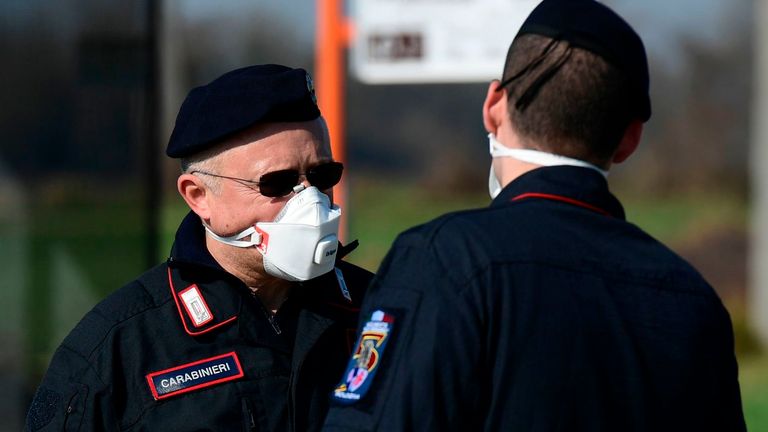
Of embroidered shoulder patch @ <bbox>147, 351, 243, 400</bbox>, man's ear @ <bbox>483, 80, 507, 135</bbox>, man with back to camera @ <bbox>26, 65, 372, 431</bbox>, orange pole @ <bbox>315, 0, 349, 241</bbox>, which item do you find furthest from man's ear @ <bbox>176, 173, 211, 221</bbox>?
orange pole @ <bbox>315, 0, 349, 241</bbox>

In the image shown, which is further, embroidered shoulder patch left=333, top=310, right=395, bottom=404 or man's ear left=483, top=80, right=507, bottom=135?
man's ear left=483, top=80, right=507, bottom=135

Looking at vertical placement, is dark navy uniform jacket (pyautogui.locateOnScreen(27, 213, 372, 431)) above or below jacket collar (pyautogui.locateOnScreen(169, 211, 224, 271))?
below

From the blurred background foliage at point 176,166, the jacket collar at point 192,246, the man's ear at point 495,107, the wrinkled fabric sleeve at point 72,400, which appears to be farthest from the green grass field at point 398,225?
the man's ear at point 495,107

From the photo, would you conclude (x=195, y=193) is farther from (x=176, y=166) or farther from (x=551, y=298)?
(x=176, y=166)

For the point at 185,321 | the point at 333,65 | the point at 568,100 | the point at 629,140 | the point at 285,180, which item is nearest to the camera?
the point at 568,100

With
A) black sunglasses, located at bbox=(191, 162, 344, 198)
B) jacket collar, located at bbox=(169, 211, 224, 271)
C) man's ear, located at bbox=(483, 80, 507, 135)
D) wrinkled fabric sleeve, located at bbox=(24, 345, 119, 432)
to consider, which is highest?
man's ear, located at bbox=(483, 80, 507, 135)

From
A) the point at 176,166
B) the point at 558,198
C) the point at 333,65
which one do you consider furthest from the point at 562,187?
the point at 176,166

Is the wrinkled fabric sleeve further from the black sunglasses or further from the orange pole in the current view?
the orange pole

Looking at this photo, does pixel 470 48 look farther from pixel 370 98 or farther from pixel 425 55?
pixel 370 98

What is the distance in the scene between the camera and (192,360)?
2.44 m

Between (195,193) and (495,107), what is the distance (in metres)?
0.93

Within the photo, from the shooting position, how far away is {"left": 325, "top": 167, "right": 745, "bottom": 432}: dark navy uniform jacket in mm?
1728

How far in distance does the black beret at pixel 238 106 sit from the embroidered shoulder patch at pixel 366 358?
84cm

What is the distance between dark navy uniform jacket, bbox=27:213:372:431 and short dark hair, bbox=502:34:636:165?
2.71ft
